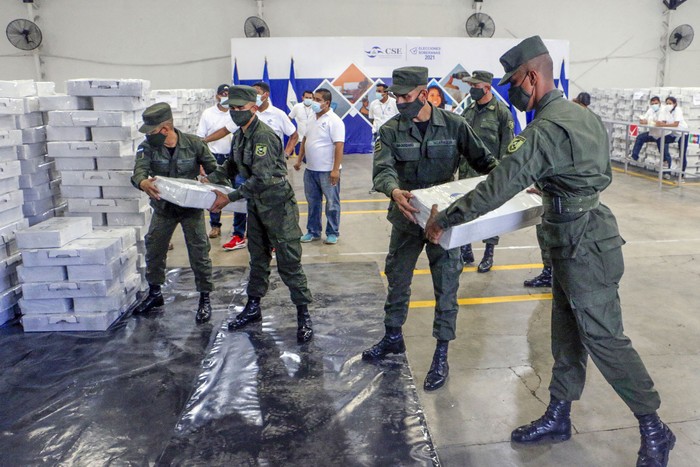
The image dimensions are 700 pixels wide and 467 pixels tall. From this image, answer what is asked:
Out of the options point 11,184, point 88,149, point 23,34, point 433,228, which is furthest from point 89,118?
point 23,34

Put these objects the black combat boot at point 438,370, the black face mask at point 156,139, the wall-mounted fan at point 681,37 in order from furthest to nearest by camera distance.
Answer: the wall-mounted fan at point 681,37 → the black face mask at point 156,139 → the black combat boot at point 438,370

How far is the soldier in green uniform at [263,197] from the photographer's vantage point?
4.11m

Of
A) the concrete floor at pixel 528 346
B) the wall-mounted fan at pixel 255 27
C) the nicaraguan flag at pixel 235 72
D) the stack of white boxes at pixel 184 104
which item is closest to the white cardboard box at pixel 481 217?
the concrete floor at pixel 528 346

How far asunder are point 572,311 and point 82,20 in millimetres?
15752

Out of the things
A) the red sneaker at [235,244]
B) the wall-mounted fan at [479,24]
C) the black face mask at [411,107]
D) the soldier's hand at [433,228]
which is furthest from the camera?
the wall-mounted fan at [479,24]

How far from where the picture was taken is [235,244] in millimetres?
6820

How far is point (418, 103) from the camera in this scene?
3.53 metres

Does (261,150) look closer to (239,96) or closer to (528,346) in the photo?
(239,96)

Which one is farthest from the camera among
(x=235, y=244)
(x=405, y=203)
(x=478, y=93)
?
(x=235, y=244)

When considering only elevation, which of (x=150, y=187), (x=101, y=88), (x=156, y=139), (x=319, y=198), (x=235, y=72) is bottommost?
(x=319, y=198)

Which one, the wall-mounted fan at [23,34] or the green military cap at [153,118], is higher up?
the wall-mounted fan at [23,34]

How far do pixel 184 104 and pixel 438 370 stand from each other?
7711 mm

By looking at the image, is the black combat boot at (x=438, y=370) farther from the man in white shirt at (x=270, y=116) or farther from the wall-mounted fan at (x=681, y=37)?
the wall-mounted fan at (x=681, y=37)

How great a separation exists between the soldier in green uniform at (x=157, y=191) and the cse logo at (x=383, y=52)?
1024 centimetres
